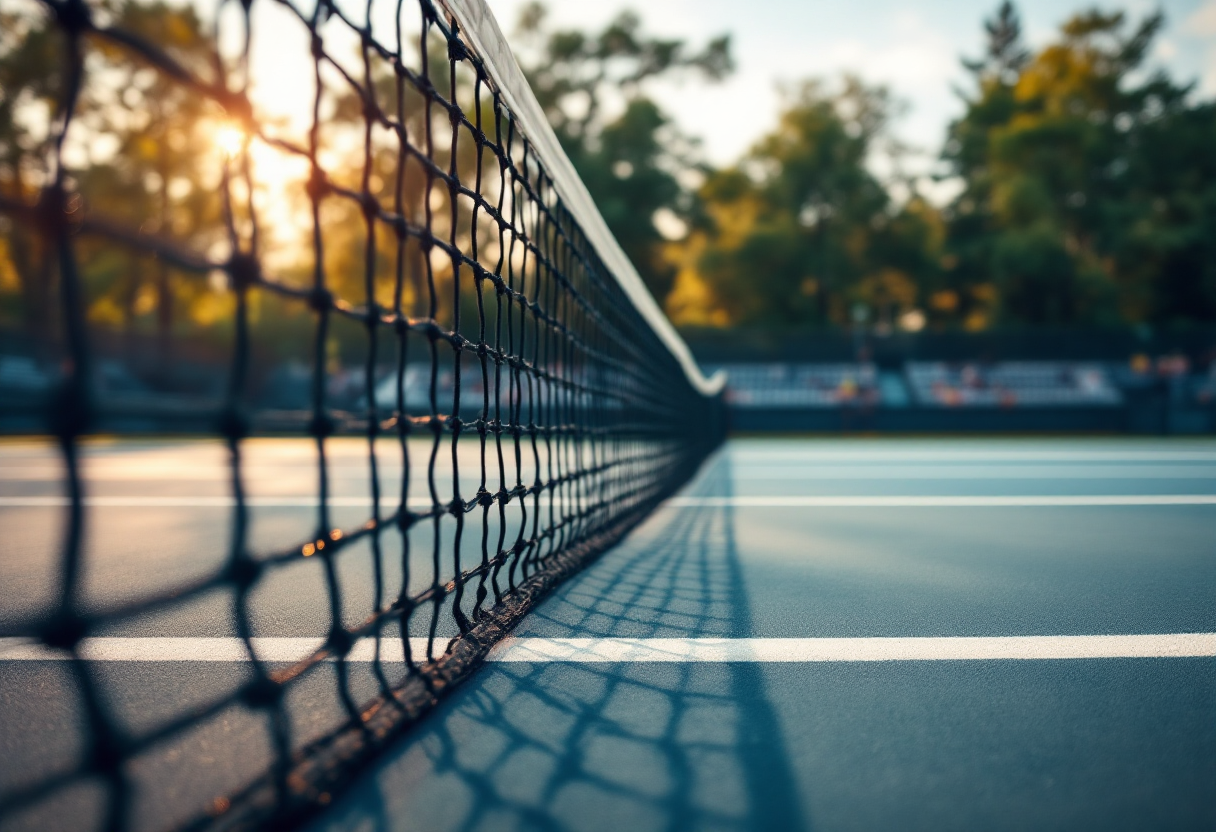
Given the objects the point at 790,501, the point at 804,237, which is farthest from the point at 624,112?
the point at 790,501

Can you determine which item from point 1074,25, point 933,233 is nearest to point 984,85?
point 1074,25

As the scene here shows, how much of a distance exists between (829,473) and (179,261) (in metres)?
6.42

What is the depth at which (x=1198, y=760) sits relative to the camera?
1.11 meters

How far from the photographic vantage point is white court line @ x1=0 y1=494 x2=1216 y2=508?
14.7ft

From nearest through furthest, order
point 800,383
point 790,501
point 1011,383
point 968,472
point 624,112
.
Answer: point 790,501, point 968,472, point 1011,383, point 800,383, point 624,112

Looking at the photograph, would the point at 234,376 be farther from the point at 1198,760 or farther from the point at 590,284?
the point at 590,284

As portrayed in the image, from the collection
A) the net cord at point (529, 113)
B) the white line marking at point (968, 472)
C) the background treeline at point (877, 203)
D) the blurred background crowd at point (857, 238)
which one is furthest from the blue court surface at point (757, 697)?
the background treeline at point (877, 203)

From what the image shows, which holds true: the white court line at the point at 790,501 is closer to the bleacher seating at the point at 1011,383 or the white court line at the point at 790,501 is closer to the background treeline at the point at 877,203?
the bleacher seating at the point at 1011,383

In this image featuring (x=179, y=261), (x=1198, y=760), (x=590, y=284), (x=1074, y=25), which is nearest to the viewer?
(x=179, y=261)

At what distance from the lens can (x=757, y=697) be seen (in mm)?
1367

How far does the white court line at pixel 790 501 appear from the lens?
4480 millimetres

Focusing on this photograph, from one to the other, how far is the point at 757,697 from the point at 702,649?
0.28 meters

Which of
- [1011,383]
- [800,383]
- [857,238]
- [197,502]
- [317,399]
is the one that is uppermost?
[857,238]

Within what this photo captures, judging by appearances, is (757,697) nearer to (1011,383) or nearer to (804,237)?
(1011,383)
